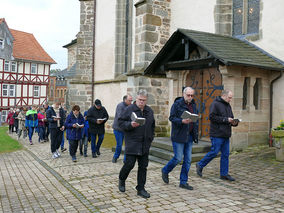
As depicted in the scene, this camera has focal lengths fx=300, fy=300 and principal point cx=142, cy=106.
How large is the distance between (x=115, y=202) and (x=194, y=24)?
26.7 ft

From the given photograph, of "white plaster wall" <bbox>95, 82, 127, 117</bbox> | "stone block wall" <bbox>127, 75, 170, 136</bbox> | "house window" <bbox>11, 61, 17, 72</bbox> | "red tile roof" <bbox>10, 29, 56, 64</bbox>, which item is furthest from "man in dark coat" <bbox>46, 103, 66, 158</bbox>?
"red tile roof" <bbox>10, 29, 56, 64</bbox>

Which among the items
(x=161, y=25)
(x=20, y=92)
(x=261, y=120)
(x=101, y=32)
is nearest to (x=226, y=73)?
(x=261, y=120)

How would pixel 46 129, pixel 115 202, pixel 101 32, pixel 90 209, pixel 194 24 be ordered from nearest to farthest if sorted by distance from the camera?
pixel 90 209 → pixel 115 202 → pixel 194 24 → pixel 46 129 → pixel 101 32

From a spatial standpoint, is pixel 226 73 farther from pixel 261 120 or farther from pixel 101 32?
pixel 101 32

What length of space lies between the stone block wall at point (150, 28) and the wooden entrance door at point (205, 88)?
6.76ft

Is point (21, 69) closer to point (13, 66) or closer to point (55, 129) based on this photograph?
point (13, 66)

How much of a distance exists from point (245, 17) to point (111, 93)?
8.16 metres

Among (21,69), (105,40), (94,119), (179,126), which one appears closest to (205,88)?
(94,119)

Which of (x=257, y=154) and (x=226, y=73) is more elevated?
(x=226, y=73)

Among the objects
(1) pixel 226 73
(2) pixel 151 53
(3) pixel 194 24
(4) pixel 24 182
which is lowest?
(4) pixel 24 182

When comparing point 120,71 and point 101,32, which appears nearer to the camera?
point 120,71

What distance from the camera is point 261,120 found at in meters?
8.66

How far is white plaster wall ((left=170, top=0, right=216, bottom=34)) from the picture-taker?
10289 mm

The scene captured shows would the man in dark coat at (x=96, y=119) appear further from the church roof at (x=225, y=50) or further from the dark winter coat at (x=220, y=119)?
the dark winter coat at (x=220, y=119)
